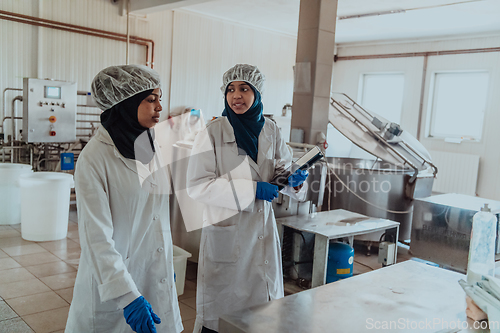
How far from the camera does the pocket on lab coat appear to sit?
1.74 meters

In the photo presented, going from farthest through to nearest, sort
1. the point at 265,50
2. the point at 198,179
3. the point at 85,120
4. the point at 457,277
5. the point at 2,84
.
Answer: the point at 265,50 < the point at 85,120 < the point at 2,84 < the point at 198,179 < the point at 457,277

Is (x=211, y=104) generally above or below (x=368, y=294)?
above

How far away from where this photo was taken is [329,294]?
1.22m

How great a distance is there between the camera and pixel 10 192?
13.0 feet

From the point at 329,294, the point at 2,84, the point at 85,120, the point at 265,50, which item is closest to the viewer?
the point at 329,294

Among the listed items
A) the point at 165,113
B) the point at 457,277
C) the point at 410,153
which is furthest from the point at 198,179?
the point at 165,113

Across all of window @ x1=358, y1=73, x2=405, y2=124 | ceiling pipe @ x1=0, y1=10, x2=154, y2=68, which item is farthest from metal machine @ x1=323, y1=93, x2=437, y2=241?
window @ x1=358, y1=73, x2=405, y2=124

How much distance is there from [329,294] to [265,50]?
678cm

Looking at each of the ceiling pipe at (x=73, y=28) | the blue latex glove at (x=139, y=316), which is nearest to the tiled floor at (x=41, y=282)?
the blue latex glove at (x=139, y=316)

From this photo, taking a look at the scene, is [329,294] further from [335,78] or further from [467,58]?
[335,78]

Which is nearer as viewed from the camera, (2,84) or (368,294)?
(368,294)

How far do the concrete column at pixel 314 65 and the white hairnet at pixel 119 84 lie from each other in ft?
7.23

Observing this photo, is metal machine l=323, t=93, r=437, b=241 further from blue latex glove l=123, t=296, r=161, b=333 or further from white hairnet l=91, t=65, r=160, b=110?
blue latex glove l=123, t=296, r=161, b=333
